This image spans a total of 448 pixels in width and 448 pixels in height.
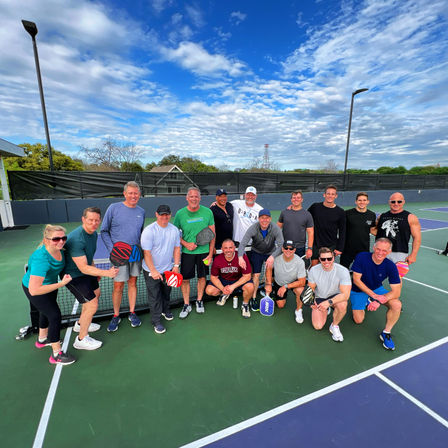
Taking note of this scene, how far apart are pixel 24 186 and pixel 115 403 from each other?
421 inches

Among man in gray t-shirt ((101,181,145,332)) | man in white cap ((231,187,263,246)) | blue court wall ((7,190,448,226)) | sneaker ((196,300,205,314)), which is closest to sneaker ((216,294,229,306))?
sneaker ((196,300,205,314))

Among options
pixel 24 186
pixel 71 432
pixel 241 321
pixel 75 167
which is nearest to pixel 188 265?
pixel 241 321

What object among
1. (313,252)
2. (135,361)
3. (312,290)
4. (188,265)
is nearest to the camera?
(135,361)

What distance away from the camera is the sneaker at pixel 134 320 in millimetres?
3496

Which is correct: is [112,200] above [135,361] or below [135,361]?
above

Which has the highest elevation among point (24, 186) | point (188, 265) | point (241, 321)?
point (24, 186)

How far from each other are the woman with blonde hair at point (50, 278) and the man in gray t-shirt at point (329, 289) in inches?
121

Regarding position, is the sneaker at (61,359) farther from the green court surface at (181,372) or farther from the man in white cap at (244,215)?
the man in white cap at (244,215)

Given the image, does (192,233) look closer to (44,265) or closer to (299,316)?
(44,265)

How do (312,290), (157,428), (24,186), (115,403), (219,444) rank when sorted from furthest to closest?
(24,186) → (312,290) → (115,403) → (157,428) → (219,444)

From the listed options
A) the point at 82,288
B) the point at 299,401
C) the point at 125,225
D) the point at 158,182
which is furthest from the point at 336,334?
the point at 158,182

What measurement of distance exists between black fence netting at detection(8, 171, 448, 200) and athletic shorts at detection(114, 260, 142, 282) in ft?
29.9

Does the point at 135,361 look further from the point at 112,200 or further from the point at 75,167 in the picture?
the point at 75,167

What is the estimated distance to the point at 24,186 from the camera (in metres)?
9.79
